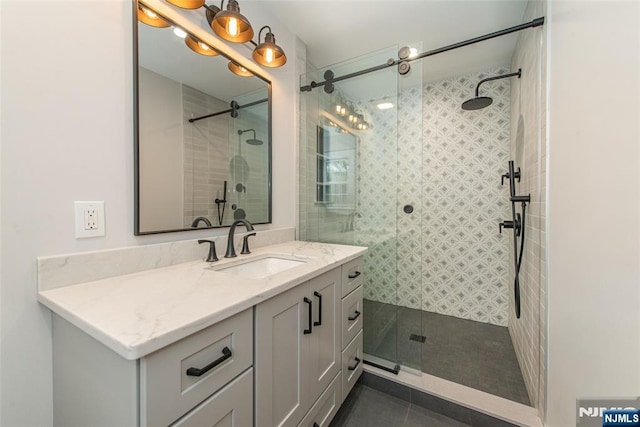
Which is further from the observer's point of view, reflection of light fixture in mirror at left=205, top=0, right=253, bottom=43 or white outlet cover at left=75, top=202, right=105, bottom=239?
reflection of light fixture in mirror at left=205, top=0, right=253, bottom=43

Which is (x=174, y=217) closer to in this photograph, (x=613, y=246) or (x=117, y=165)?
(x=117, y=165)

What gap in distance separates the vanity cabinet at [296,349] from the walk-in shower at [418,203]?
0.71 m

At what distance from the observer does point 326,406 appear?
122cm

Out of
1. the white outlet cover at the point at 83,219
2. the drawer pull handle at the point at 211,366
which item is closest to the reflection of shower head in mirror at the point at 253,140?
the white outlet cover at the point at 83,219

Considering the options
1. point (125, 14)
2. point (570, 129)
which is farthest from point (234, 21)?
point (570, 129)

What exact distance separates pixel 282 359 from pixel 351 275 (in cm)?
66

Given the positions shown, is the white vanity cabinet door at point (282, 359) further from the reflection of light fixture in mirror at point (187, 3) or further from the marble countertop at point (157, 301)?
the reflection of light fixture in mirror at point (187, 3)

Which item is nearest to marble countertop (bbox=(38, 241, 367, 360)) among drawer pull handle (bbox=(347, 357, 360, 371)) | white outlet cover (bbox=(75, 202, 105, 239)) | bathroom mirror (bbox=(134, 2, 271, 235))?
white outlet cover (bbox=(75, 202, 105, 239))

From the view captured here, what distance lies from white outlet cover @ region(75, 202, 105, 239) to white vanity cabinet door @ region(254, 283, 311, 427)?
0.67m

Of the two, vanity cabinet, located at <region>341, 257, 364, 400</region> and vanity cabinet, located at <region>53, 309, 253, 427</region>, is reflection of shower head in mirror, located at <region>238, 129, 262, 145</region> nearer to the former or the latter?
vanity cabinet, located at <region>341, 257, 364, 400</region>

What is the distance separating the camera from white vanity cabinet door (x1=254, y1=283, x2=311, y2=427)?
2.71ft

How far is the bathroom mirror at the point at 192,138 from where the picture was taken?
Result: 106 centimetres

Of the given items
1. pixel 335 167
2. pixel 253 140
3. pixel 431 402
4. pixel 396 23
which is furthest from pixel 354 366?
pixel 396 23

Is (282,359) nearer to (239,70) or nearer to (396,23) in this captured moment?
(239,70)
